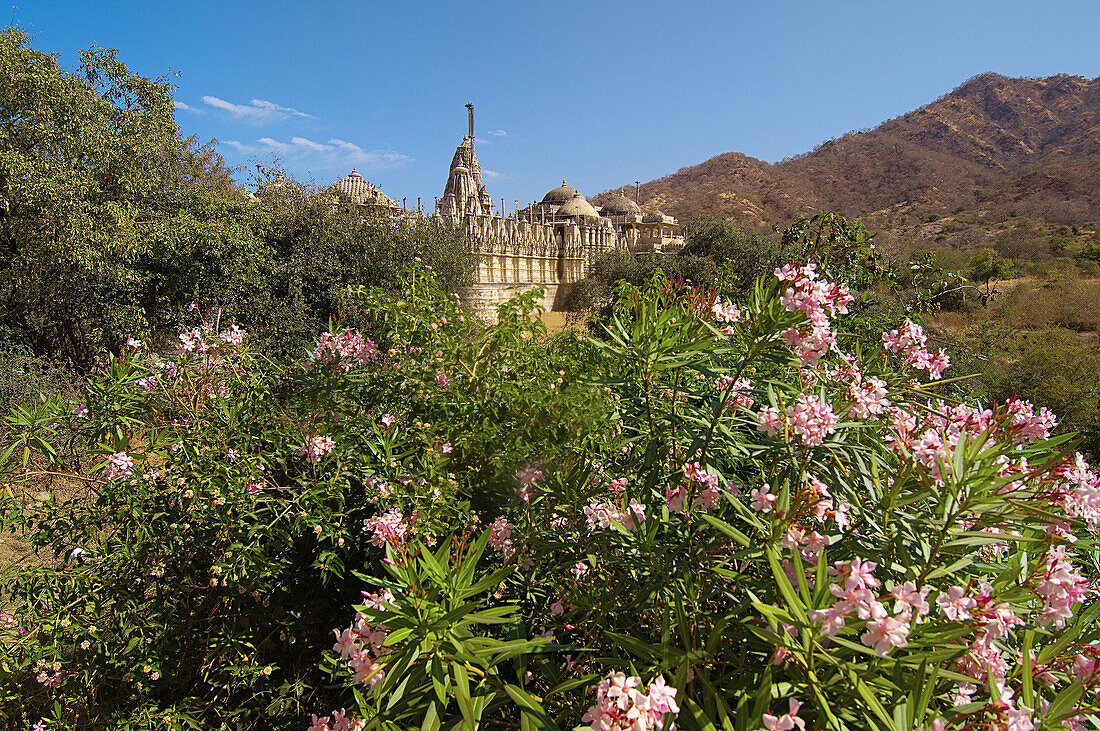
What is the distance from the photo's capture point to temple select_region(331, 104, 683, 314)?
29.5 m

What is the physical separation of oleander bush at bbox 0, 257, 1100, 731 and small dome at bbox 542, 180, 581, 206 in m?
51.6

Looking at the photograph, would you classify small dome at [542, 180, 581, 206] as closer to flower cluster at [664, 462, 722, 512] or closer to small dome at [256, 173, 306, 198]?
small dome at [256, 173, 306, 198]

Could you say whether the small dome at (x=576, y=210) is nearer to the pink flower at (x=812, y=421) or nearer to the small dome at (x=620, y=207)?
the small dome at (x=620, y=207)

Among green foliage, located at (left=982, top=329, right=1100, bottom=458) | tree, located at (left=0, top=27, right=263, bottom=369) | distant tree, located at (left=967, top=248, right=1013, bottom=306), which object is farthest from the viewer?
distant tree, located at (left=967, top=248, right=1013, bottom=306)

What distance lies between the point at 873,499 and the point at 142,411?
321 cm

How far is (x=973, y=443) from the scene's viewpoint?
4.37 ft

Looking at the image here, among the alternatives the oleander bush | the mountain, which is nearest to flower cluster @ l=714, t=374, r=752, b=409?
the oleander bush

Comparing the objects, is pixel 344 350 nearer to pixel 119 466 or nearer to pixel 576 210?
pixel 119 466

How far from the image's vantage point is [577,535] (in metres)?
1.98

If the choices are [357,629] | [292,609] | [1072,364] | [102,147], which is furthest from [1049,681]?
[1072,364]

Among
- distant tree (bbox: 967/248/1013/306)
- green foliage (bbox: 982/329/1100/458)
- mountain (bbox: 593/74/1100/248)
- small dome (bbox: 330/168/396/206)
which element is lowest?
green foliage (bbox: 982/329/1100/458)

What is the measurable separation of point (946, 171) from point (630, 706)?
7262cm

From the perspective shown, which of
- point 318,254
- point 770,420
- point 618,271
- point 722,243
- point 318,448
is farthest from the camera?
point 618,271

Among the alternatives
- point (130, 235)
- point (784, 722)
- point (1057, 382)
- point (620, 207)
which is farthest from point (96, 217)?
point (620, 207)
